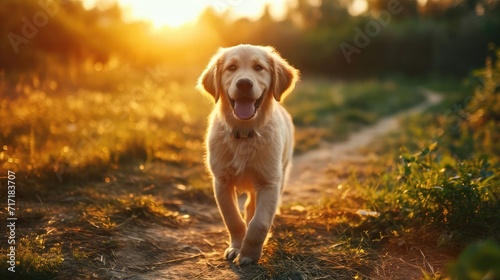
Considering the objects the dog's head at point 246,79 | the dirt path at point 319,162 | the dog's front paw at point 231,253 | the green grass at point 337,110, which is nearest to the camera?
the dog's front paw at point 231,253

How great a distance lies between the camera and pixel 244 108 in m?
3.56

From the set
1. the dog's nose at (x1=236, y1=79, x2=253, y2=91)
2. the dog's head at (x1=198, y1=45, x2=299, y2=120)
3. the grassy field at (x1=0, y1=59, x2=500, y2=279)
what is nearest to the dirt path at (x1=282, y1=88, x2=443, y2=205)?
the grassy field at (x1=0, y1=59, x2=500, y2=279)

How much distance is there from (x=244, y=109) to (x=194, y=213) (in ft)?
4.66

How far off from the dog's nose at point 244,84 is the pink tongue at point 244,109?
0.54 ft

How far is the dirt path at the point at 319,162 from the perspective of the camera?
5.31 metres

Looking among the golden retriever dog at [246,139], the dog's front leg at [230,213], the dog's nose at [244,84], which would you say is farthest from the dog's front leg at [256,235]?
the dog's nose at [244,84]

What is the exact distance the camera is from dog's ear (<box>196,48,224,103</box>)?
3891mm

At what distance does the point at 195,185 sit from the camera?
5188 millimetres

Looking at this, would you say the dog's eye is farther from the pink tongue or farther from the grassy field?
the grassy field

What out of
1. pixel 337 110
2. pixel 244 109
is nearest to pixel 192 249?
Result: pixel 244 109

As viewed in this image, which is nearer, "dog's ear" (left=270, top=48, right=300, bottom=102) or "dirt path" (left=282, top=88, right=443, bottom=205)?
"dog's ear" (left=270, top=48, right=300, bottom=102)

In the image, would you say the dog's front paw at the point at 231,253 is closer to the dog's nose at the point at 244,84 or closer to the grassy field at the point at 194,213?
the grassy field at the point at 194,213

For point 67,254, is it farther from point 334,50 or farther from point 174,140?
point 334,50

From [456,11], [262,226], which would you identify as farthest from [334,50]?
[262,226]
